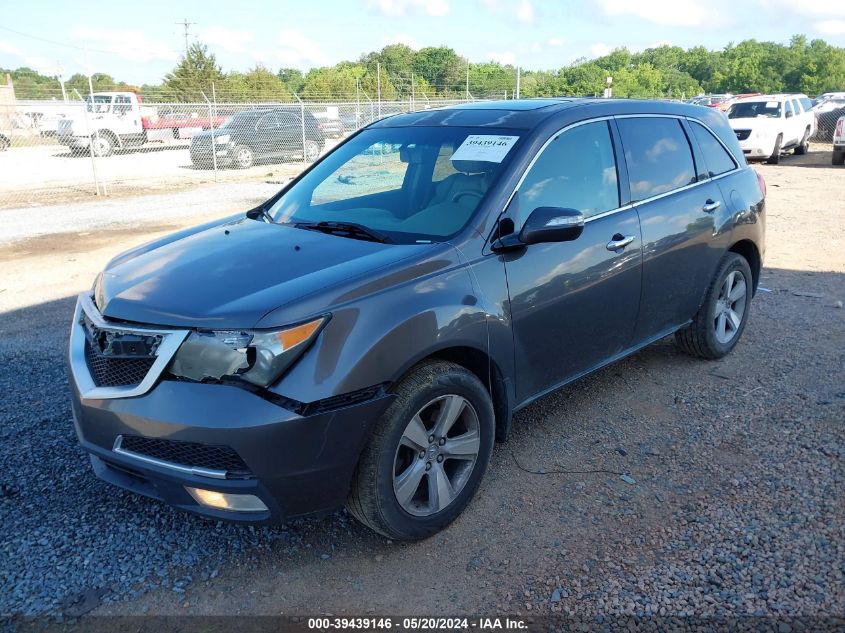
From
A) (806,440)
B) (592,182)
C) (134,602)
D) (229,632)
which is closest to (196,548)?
(134,602)

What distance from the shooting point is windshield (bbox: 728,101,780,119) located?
2092 cm

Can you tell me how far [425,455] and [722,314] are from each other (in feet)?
10.3

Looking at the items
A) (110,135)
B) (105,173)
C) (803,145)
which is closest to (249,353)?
(105,173)

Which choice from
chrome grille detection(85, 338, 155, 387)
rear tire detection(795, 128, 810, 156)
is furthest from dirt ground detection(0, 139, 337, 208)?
rear tire detection(795, 128, 810, 156)

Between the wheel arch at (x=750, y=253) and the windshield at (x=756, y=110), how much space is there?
58.8 ft

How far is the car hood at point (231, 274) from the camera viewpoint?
277cm

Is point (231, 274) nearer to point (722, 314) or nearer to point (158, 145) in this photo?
point (722, 314)

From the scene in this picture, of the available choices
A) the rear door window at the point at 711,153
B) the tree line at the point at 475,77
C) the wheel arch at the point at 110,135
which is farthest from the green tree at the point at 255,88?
the rear door window at the point at 711,153

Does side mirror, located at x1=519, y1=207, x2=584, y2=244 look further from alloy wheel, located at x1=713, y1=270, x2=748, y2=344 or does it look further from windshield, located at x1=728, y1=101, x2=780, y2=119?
windshield, located at x1=728, y1=101, x2=780, y2=119

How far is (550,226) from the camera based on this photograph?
10.7 feet

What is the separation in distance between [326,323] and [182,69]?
39.9 meters

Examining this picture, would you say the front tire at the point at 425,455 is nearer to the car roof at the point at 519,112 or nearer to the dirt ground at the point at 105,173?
the car roof at the point at 519,112

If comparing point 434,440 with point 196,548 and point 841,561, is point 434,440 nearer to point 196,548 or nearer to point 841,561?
point 196,548

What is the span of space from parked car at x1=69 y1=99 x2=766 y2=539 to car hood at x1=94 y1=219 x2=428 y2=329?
0.04ft
